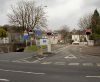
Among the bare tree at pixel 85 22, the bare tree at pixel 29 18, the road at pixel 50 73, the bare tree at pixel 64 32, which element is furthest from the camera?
the bare tree at pixel 64 32

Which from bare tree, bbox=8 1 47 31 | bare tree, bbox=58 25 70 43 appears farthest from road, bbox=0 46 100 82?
bare tree, bbox=58 25 70 43

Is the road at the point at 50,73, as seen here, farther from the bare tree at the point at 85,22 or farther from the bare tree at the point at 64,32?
the bare tree at the point at 64,32

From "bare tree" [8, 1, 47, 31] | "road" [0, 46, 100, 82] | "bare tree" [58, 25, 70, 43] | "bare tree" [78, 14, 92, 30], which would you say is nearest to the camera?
"road" [0, 46, 100, 82]

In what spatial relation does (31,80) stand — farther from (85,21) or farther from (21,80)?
(85,21)

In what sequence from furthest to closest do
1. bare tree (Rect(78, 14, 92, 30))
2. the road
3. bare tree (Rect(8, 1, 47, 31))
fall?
bare tree (Rect(78, 14, 92, 30))
bare tree (Rect(8, 1, 47, 31))
the road

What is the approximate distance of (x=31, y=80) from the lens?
44.4 feet

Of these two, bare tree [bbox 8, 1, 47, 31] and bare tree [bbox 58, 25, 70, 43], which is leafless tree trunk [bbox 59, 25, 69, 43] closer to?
bare tree [bbox 58, 25, 70, 43]

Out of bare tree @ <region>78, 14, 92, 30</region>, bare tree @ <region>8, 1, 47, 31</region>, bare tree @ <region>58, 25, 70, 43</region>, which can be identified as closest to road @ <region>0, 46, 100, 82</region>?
bare tree @ <region>8, 1, 47, 31</region>

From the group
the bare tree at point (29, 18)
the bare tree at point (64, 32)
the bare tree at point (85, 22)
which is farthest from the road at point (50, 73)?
the bare tree at point (64, 32)

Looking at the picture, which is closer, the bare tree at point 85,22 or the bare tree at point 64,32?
the bare tree at point 85,22

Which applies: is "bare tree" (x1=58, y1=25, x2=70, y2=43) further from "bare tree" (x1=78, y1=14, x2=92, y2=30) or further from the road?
the road

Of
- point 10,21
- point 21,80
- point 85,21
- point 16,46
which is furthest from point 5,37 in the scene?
point 21,80

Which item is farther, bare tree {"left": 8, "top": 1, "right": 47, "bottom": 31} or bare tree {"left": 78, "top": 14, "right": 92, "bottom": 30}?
bare tree {"left": 78, "top": 14, "right": 92, "bottom": 30}

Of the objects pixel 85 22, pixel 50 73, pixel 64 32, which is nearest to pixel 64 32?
pixel 64 32
